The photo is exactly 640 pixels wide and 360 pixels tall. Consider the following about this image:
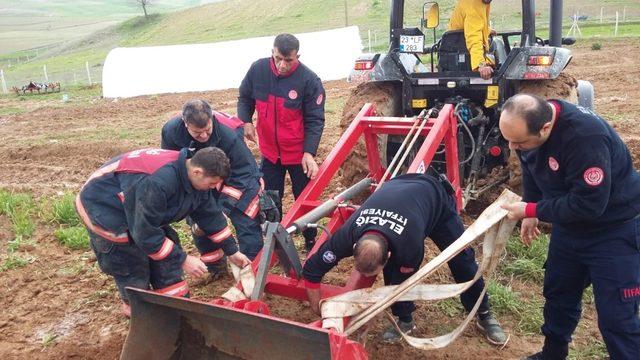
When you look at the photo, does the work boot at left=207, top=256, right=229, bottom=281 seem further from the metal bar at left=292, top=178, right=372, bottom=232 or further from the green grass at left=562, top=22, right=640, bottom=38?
the green grass at left=562, top=22, right=640, bottom=38

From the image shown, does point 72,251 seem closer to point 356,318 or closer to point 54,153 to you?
point 356,318

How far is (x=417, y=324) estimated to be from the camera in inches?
148

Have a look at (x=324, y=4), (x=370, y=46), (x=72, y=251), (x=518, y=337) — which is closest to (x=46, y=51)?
(x=324, y=4)

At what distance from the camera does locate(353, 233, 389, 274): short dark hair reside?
2.81m

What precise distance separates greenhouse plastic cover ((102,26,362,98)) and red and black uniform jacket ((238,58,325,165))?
12886 millimetres

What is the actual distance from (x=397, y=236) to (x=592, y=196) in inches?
36.3

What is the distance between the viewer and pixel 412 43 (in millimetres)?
4980

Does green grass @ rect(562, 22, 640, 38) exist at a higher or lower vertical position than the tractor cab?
lower

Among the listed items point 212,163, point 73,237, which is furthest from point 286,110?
point 73,237

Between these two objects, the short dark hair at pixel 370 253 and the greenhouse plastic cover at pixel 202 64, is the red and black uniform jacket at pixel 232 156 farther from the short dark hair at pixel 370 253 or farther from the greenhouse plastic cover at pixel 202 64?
the greenhouse plastic cover at pixel 202 64

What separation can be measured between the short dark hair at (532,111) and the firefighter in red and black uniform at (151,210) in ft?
4.94

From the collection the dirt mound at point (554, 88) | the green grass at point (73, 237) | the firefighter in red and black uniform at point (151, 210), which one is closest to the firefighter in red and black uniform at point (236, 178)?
the firefighter in red and black uniform at point (151, 210)

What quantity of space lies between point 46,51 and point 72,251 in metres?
45.8

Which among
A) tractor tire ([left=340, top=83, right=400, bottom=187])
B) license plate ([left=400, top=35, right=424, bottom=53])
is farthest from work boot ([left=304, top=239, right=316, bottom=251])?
license plate ([left=400, top=35, right=424, bottom=53])
